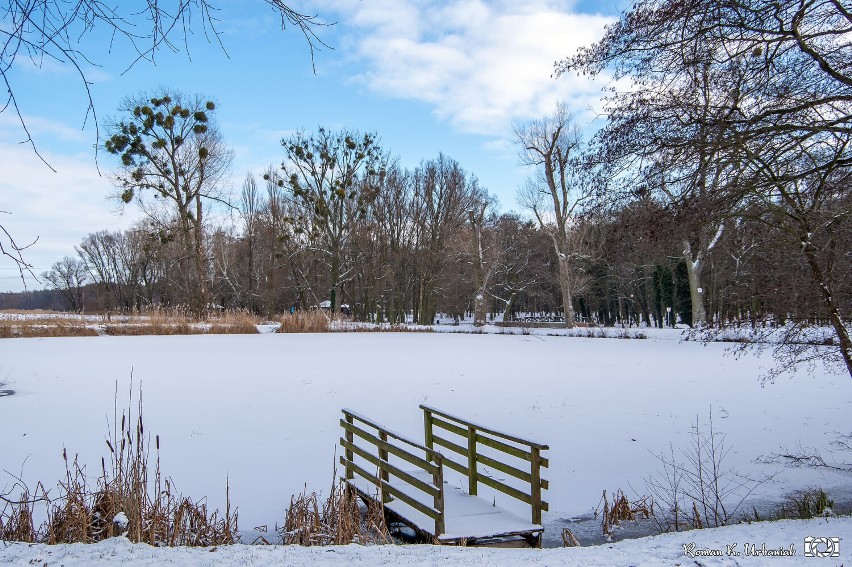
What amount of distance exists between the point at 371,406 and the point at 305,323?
1335 cm

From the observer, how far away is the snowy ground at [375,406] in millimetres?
7660

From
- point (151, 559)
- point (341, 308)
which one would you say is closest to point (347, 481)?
point (151, 559)

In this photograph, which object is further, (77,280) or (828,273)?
(77,280)

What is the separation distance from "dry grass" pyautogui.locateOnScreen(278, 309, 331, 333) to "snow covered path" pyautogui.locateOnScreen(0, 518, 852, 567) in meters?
19.7

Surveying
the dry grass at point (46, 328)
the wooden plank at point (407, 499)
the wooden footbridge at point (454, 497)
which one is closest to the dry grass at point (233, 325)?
the dry grass at point (46, 328)

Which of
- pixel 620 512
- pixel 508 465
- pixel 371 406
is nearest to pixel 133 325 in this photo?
pixel 371 406

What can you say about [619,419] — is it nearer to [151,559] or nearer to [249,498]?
[249,498]

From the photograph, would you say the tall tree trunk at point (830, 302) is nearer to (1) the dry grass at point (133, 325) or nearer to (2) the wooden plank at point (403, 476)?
(2) the wooden plank at point (403, 476)

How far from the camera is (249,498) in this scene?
691cm

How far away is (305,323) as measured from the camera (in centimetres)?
2391

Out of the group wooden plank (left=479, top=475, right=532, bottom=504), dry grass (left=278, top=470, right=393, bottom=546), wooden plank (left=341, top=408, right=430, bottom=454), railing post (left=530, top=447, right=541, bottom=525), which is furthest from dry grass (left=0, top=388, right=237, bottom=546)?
railing post (left=530, top=447, right=541, bottom=525)

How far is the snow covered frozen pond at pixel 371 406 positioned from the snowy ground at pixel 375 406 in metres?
0.03

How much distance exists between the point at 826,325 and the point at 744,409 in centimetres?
351

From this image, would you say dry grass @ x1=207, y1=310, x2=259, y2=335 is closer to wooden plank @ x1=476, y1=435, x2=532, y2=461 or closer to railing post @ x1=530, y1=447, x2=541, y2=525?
wooden plank @ x1=476, y1=435, x2=532, y2=461
